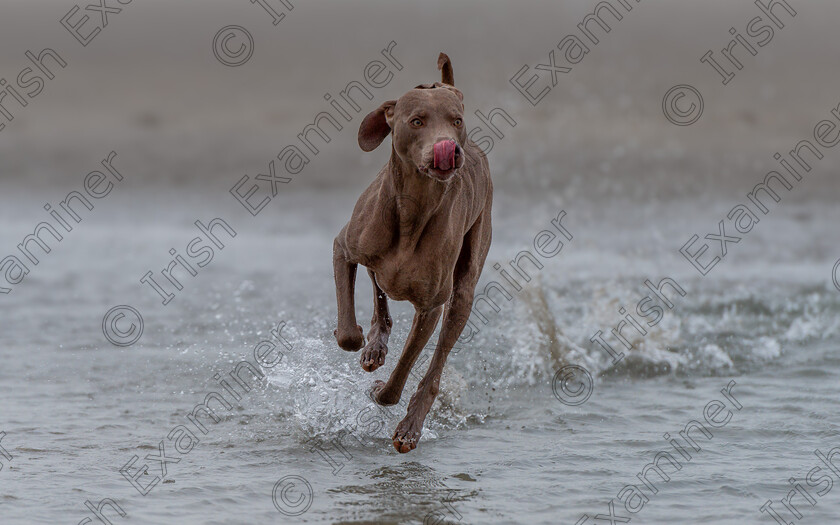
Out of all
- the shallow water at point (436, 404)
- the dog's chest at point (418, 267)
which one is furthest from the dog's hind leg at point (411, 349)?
the shallow water at point (436, 404)

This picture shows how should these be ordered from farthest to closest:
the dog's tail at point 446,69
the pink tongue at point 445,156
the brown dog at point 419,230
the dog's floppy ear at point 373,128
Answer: the dog's tail at point 446,69
the dog's floppy ear at point 373,128
the brown dog at point 419,230
the pink tongue at point 445,156

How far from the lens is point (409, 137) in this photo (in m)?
5.62

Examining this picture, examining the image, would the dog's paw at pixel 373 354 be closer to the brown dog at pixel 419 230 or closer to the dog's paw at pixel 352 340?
the brown dog at pixel 419 230

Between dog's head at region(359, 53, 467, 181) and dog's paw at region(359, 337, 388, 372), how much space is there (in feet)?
4.82

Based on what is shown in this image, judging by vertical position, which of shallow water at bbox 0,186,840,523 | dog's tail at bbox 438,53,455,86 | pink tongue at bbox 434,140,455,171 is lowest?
shallow water at bbox 0,186,840,523

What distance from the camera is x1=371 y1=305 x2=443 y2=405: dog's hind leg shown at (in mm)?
6473

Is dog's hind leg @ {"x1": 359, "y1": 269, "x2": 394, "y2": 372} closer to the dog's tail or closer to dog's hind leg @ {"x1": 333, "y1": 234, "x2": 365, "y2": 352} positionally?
dog's hind leg @ {"x1": 333, "y1": 234, "x2": 365, "y2": 352}

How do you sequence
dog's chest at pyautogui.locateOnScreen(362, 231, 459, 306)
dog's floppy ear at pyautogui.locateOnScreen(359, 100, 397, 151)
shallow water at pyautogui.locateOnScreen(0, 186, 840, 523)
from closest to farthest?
1. dog's floppy ear at pyautogui.locateOnScreen(359, 100, 397, 151)
2. dog's chest at pyautogui.locateOnScreen(362, 231, 459, 306)
3. shallow water at pyautogui.locateOnScreen(0, 186, 840, 523)

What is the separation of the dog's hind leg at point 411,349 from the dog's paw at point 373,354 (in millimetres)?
205

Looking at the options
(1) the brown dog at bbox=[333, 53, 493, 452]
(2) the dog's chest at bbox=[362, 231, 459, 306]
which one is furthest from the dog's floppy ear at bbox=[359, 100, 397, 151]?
(2) the dog's chest at bbox=[362, 231, 459, 306]

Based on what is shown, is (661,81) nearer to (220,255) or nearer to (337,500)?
(220,255)

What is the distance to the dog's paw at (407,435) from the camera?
6465mm

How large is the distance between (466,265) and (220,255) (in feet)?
29.9

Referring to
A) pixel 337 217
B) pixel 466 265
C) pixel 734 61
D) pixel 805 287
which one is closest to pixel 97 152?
pixel 337 217
